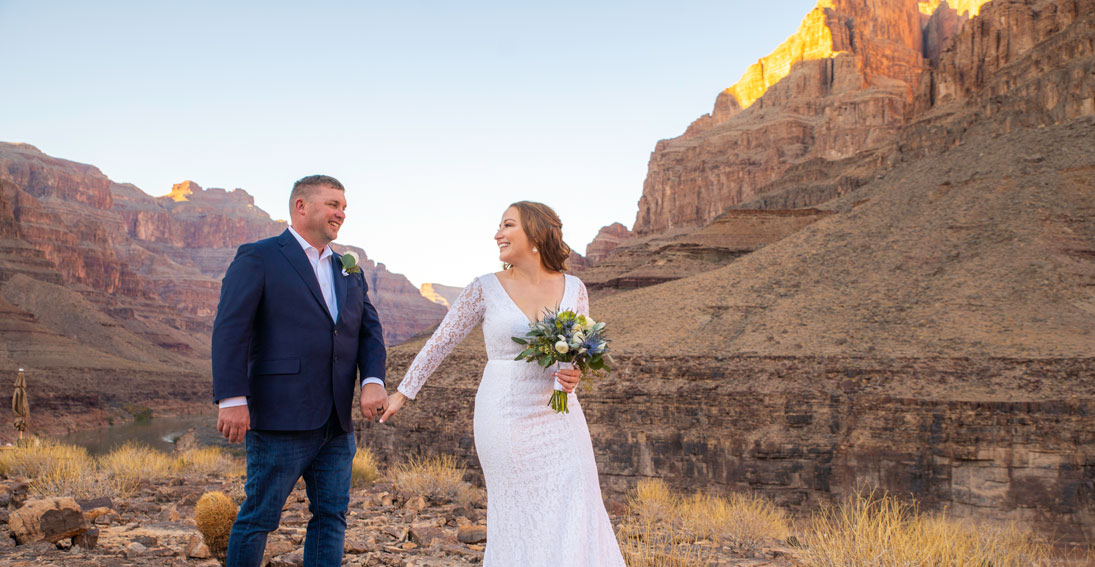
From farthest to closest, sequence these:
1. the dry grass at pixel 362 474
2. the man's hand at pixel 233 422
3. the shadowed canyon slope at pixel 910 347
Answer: the shadowed canyon slope at pixel 910 347 < the dry grass at pixel 362 474 < the man's hand at pixel 233 422

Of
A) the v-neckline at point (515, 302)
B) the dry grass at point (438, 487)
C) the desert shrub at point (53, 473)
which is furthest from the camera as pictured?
the dry grass at point (438, 487)

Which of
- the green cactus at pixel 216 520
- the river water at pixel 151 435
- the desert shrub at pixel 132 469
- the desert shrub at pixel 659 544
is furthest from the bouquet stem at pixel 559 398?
the river water at pixel 151 435

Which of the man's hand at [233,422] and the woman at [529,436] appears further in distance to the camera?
the woman at [529,436]

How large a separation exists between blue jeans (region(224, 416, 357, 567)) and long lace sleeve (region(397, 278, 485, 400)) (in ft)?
1.52

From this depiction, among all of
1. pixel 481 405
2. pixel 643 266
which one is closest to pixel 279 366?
pixel 481 405

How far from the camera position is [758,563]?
5684 mm

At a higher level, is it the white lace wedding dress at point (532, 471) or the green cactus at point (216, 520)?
the white lace wedding dress at point (532, 471)

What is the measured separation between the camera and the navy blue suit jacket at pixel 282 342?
3.40 m

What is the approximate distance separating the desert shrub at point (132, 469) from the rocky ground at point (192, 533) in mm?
187

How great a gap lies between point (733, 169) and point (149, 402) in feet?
220

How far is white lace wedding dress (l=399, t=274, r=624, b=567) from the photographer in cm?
346

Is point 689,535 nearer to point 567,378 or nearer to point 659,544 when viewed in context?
point 659,544

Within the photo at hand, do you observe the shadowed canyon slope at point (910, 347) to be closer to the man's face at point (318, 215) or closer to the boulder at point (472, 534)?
the boulder at point (472, 534)

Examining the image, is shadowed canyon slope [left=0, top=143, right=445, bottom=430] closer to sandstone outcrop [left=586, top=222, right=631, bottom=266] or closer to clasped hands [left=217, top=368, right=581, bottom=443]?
sandstone outcrop [left=586, top=222, right=631, bottom=266]
